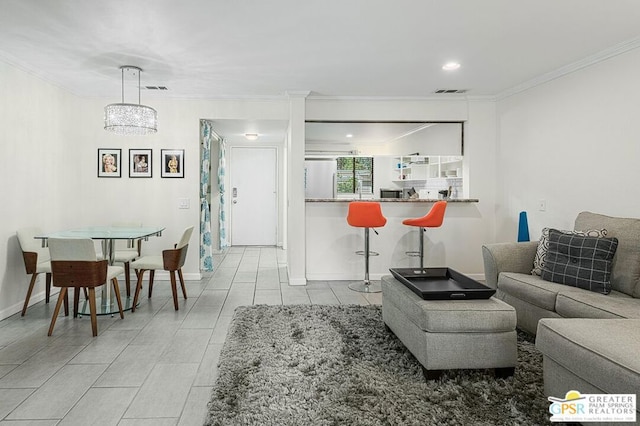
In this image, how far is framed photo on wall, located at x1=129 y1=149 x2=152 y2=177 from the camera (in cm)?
511

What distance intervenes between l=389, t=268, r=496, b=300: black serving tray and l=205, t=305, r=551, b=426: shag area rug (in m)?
0.47

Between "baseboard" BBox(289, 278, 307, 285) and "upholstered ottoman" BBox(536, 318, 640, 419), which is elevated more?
"upholstered ottoman" BBox(536, 318, 640, 419)

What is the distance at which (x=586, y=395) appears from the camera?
1.79 m

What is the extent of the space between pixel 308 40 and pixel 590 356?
9.47 feet

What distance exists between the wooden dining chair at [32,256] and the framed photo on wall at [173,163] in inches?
63.1

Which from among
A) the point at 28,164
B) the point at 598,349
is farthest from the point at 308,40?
the point at 28,164

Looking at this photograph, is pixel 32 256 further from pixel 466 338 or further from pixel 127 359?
pixel 466 338

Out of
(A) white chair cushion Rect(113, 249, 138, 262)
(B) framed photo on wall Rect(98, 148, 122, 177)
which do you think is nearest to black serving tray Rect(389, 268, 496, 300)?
(A) white chair cushion Rect(113, 249, 138, 262)

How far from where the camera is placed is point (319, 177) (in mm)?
5402

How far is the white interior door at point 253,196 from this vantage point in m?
8.43

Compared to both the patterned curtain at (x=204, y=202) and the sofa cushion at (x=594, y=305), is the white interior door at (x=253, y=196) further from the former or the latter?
the sofa cushion at (x=594, y=305)

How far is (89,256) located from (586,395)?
347 cm

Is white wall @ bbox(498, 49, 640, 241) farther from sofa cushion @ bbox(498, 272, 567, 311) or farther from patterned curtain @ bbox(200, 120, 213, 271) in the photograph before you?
patterned curtain @ bbox(200, 120, 213, 271)

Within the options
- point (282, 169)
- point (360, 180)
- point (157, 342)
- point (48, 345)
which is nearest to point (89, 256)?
point (48, 345)
